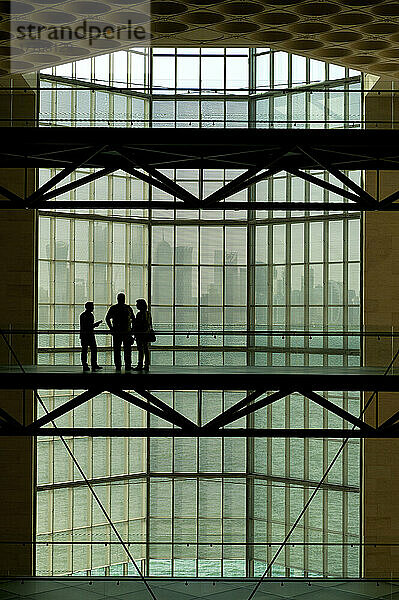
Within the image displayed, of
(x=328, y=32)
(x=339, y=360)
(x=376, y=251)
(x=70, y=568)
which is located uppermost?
(x=328, y=32)

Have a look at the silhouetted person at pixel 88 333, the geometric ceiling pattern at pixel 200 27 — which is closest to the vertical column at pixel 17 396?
the geometric ceiling pattern at pixel 200 27

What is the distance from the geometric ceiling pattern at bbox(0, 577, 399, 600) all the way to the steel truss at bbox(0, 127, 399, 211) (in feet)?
20.7

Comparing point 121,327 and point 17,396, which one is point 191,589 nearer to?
point 121,327

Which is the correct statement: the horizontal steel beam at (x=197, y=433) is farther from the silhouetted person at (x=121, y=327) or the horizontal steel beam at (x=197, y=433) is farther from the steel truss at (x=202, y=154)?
the steel truss at (x=202, y=154)

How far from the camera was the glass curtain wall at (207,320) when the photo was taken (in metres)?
25.2

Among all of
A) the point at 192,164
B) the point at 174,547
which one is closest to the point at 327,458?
the point at 174,547

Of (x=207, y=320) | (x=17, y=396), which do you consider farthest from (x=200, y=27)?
(x=207, y=320)

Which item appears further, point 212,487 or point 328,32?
point 212,487

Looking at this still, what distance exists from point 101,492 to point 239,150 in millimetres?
13683

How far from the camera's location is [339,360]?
82.9ft

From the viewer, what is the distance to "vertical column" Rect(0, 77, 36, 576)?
22672 mm

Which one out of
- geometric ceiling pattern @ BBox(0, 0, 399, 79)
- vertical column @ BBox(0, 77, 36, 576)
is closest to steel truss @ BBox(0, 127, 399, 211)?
geometric ceiling pattern @ BBox(0, 0, 399, 79)

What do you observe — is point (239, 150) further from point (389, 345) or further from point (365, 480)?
point (365, 480)

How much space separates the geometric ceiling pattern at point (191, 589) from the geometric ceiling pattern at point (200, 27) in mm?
9456
